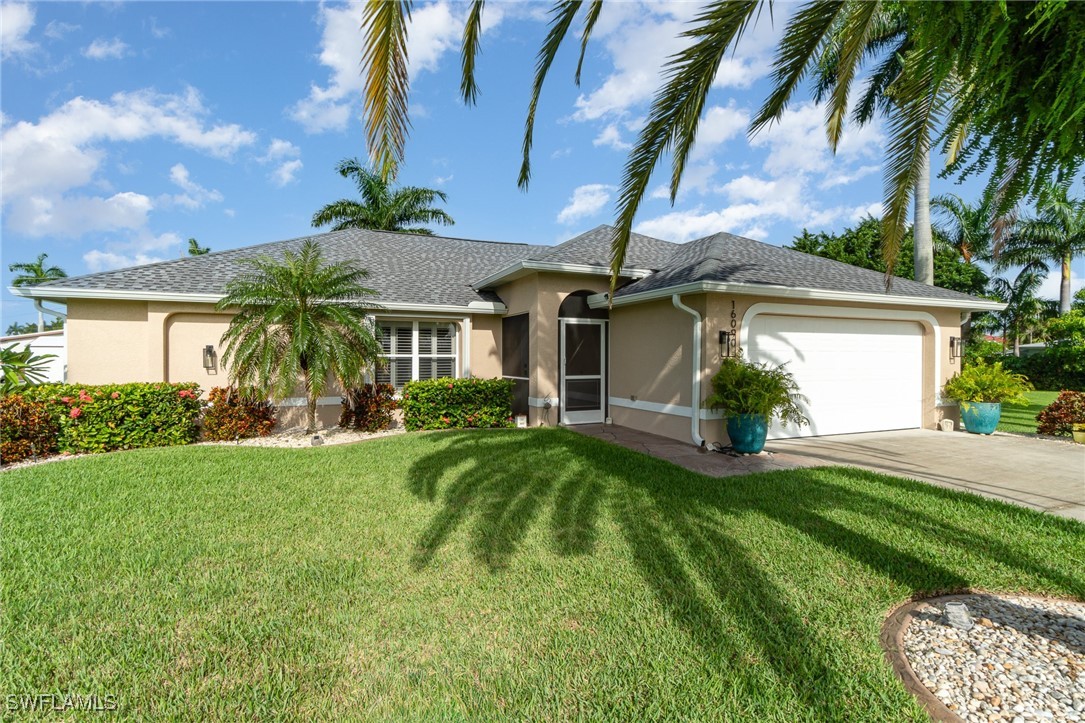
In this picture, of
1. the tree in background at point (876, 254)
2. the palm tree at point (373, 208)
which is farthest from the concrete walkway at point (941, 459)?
the palm tree at point (373, 208)

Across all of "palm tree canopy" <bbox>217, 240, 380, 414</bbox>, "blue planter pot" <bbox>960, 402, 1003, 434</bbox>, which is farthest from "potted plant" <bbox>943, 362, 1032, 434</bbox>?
"palm tree canopy" <bbox>217, 240, 380, 414</bbox>

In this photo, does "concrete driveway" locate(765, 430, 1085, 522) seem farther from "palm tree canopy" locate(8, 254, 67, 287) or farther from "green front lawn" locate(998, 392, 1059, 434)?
"palm tree canopy" locate(8, 254, 67, 287)

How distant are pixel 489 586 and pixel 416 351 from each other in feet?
31.1

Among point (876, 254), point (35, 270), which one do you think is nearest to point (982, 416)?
point (876, 254)

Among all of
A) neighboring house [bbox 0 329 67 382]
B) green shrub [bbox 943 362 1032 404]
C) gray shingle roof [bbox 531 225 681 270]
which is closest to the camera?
green shrub [bbox 943 362 1032 404]

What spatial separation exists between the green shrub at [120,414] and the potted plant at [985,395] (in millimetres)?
17418

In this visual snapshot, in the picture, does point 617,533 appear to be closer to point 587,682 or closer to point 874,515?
point 587,682

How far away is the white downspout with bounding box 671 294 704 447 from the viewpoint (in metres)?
9.11

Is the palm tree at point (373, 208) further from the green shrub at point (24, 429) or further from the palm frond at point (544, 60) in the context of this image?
the palm frond at point (544, 60)

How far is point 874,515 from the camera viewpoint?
5535mm

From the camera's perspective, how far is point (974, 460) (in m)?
8.42

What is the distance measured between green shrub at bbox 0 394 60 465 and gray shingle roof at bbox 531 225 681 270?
9.80 m

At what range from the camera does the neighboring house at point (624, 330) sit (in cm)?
970

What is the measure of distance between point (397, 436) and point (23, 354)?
7.92 metres
